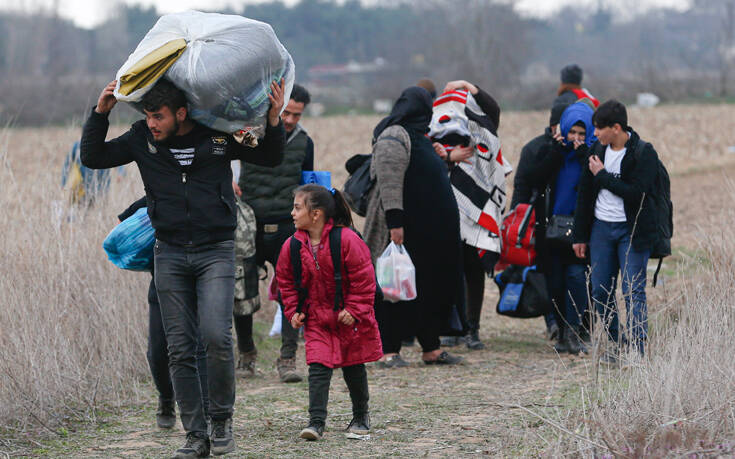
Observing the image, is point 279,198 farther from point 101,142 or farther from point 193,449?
point 193,449

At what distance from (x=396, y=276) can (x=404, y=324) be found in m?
0.54

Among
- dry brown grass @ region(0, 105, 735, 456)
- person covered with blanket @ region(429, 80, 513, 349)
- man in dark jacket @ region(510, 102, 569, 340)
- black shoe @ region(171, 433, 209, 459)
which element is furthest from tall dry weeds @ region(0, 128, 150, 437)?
man in dark jacket @ region(510, 102, 569, 340)

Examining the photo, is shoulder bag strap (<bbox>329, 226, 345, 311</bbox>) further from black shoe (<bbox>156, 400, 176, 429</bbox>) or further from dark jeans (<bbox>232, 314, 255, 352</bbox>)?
dark jeans (<bbox>232, 314, 255, 352</bbox>)

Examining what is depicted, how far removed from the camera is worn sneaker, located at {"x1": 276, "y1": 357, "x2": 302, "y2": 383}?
6555mm

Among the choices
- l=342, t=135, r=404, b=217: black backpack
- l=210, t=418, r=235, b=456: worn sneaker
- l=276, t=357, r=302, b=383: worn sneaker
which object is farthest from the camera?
l=342, t=135, r=404, b=217: black backpack

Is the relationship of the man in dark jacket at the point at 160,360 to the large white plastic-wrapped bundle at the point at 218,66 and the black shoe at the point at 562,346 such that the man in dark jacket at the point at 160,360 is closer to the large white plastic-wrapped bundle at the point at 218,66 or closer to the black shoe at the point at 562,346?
the large white plastic-wrapped bundle at the point at 218,66

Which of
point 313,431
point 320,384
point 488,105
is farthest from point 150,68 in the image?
point 488,105

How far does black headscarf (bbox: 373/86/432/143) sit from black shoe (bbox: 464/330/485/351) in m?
1.81

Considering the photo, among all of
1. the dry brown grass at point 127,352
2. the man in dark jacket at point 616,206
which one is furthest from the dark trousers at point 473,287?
the man in dark jacket at point 616,206

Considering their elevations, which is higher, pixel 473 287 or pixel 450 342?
pixel 473 287

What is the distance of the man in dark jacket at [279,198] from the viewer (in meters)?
6.45

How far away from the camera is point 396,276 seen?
6660mm

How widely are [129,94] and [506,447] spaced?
214 cm

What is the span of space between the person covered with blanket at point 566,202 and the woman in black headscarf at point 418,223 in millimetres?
869
